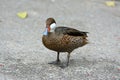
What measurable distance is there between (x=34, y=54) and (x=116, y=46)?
176 centimetres

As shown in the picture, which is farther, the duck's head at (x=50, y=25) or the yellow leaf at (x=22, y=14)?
the yellow leaf at (x=22, y=14)

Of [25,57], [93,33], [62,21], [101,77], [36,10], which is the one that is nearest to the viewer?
[101,77]

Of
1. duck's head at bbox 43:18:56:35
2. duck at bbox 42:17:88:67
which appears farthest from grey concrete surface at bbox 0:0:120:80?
duck's head at bbox 43:18:56:35

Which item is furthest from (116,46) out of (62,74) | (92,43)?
(62,74)

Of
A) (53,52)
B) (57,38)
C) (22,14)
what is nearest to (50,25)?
(57,38)

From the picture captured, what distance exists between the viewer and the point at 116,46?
737 centimetres

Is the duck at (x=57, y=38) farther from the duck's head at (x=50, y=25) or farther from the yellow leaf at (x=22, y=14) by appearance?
the yellow leaf at (x=22, y=14)

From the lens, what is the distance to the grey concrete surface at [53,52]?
5676mm

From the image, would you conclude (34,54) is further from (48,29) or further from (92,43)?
(92,43)

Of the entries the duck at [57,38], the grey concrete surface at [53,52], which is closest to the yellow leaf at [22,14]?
→ the grey concrete surface at [53,52]

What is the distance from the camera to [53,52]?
6.66 m

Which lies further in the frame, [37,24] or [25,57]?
[37,24]

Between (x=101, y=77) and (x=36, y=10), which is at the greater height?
(x=36, y=10)

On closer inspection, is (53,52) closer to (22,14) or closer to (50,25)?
(50,25)
